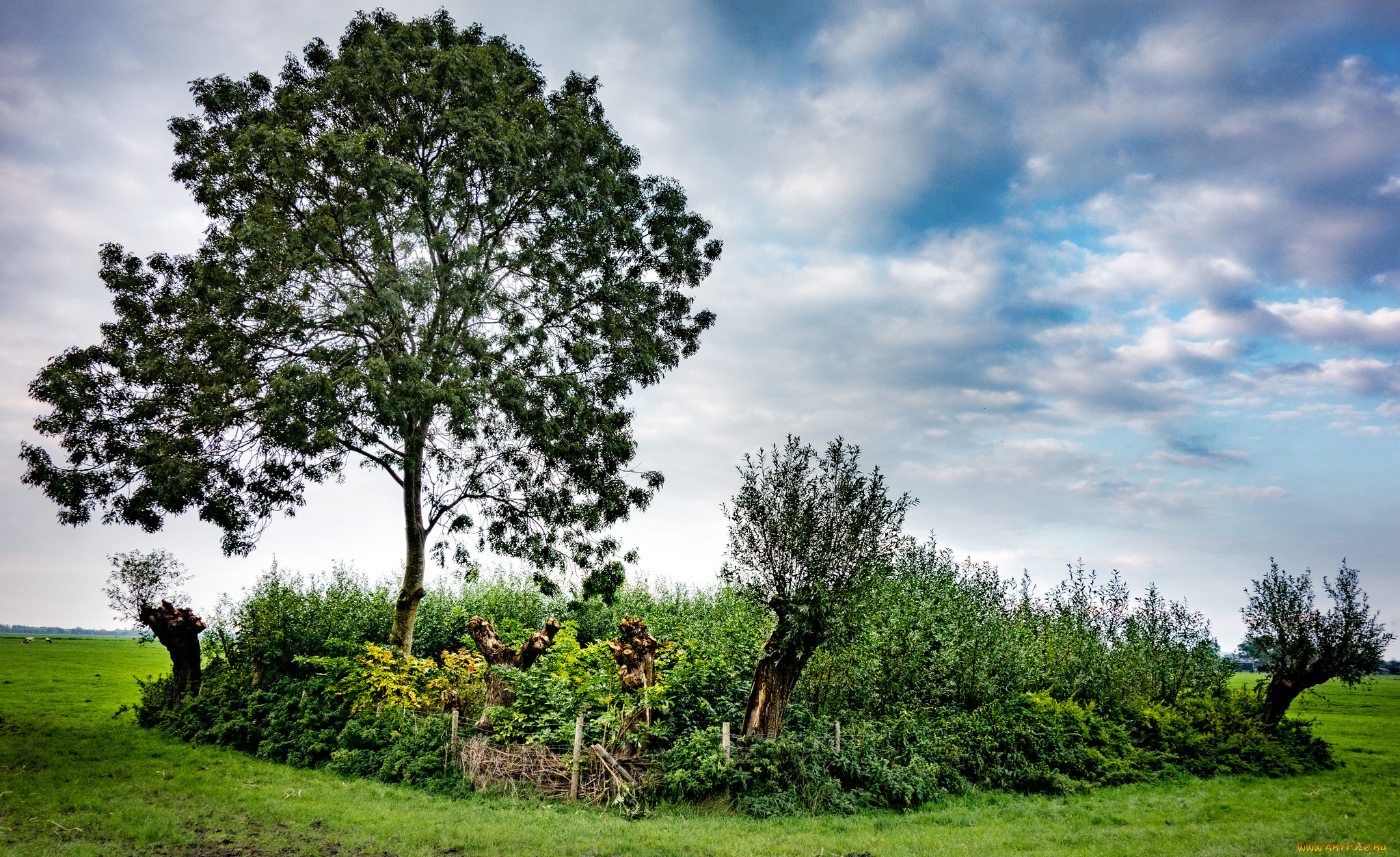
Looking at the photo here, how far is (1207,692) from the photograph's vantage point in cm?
1911

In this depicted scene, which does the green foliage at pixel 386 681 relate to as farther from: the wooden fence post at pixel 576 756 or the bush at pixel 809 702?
the wooden fence post at pixel 576 756

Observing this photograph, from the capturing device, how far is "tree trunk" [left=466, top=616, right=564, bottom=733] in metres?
14.1

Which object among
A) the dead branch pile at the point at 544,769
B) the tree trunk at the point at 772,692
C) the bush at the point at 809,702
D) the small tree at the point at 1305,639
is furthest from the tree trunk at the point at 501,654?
the small tree at the point at 1305,639

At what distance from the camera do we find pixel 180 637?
1667 cm

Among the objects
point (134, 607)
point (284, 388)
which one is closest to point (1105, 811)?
point (284, 388)

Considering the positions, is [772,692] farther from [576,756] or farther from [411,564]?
[411,564]

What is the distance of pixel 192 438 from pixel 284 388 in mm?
2946

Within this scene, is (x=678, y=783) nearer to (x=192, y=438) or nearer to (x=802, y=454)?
(x=802, y=454)

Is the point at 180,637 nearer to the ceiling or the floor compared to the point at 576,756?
nearer to the ceiling

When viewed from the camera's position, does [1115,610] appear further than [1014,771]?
Yes

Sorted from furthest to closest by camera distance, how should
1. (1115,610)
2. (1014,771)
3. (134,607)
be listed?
(1115,610) < (134,607) < (1014,771)

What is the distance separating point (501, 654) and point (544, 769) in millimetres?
3761

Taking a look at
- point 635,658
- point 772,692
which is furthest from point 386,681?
point 772,692

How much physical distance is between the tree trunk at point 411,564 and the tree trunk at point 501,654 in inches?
84.2
